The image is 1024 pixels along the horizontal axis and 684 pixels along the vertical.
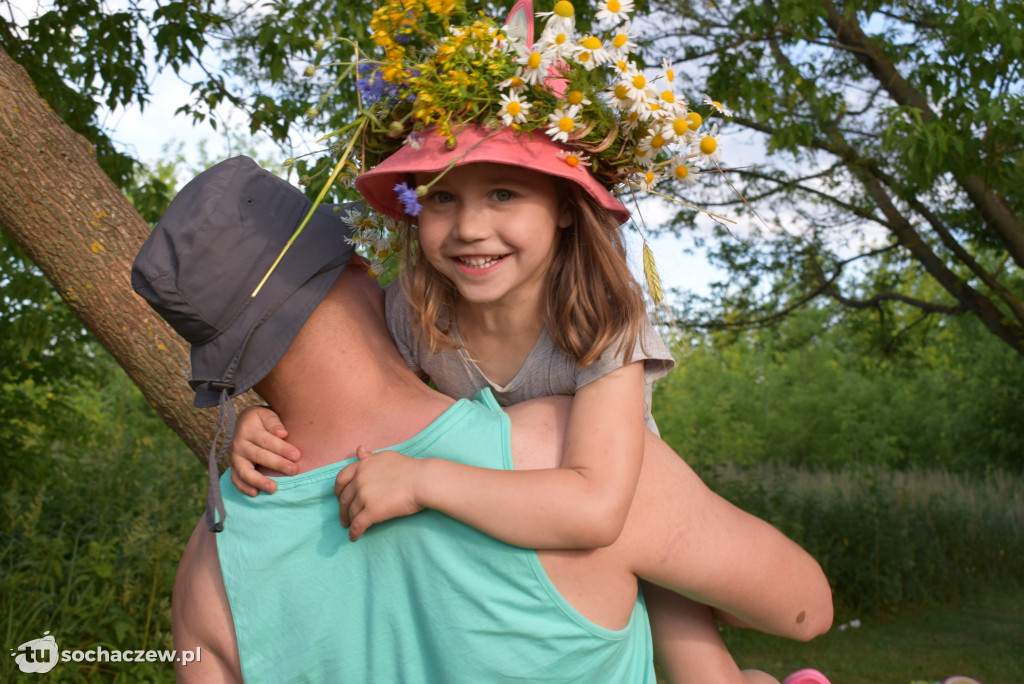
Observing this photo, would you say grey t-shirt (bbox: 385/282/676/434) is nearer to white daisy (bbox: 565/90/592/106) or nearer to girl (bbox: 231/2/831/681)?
girl (bbox: 231/2/831/681)

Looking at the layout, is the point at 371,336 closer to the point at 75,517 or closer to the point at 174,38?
the point at 174,38

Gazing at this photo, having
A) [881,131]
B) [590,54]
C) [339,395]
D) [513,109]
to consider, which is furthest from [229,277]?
[881,131]

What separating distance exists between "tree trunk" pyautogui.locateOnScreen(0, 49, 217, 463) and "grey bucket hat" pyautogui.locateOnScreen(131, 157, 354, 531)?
119 cm

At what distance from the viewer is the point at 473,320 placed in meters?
2.38

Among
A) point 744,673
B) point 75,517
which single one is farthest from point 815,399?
point 744,673

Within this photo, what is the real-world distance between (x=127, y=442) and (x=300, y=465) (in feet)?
28.8

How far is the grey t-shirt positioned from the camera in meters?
2.05

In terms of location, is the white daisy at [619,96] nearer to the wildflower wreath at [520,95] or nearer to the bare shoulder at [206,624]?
the wildflower wreath at [520,95]

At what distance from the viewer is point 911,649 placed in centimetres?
739

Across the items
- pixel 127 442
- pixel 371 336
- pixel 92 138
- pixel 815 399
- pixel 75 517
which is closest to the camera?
pixel 371 336

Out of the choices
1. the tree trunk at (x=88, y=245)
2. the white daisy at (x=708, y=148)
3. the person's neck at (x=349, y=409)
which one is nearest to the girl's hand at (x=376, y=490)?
the person's neck at (x=349, y=409)

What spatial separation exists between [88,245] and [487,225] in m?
1.71

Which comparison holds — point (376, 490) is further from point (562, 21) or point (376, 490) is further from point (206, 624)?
point (562, 21)

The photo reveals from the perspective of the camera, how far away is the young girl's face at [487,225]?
2027 mm
